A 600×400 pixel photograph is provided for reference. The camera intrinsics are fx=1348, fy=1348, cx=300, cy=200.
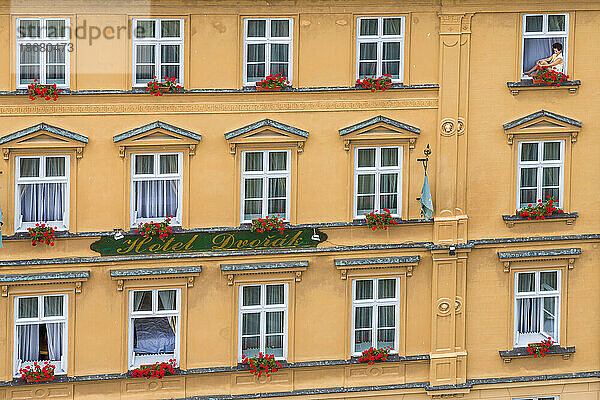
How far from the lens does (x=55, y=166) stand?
96.0 ft

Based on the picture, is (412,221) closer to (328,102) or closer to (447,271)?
(447,271)

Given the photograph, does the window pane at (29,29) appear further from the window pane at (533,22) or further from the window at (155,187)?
the window pane at (533,22)

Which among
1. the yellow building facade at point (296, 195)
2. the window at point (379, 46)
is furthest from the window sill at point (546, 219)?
the window at point (379, 46)

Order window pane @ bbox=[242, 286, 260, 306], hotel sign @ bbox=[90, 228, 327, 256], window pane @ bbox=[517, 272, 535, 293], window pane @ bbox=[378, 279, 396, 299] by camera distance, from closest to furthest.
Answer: hotel sign @ bbox=[90, 228, 327, 256], window pane @ bbox=[242, 286, 260, 306], window pane @ bbox=[378, 279, 396, 299], window pane @ bbox=[517, 272, 535, 293]

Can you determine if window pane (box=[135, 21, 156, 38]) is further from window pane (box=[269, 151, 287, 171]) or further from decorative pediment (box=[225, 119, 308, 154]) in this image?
window pane (box=[269, 151, 287, 171])

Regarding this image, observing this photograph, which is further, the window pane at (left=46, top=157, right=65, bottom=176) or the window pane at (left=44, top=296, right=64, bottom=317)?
the window pane at (left=44, top=296, right=64, bottom=317)

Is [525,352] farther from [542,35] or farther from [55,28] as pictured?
[55,28]

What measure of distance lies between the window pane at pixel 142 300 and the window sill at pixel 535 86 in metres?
9.36

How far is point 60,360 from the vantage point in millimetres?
30094

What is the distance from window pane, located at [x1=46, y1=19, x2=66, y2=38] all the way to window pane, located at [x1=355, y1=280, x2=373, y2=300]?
342 inches

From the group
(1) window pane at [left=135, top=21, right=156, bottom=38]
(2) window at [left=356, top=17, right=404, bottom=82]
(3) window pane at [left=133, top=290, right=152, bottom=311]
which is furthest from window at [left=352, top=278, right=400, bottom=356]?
(1) window pane at [left=135, top=21, right=156, bottom=38]

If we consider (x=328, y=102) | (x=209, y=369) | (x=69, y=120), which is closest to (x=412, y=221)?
(x=328, y=102)

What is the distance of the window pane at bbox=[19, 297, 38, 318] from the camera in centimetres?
2961

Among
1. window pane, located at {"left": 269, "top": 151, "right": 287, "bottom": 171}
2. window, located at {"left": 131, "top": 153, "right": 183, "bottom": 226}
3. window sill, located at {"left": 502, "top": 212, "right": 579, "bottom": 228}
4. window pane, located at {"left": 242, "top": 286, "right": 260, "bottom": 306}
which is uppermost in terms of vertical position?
window pane, located at {"left": 269, "top": 151, "right": 287, "bottom": 171}
